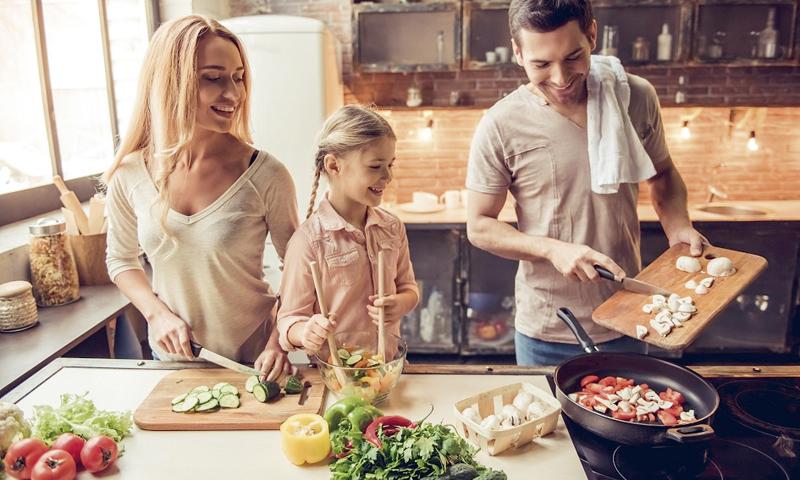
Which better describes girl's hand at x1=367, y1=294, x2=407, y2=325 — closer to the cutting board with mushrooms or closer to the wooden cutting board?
the wooden cutting board

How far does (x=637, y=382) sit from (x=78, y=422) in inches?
48.9

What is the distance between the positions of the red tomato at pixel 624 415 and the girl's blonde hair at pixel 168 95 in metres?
1.15

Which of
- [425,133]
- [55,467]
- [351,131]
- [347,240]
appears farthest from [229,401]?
[425,133]

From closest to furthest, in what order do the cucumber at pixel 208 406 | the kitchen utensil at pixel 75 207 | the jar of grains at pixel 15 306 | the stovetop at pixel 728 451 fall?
the stovetop at pixel 728 451 < the cucumber at pixel 208 406 < the jar of grains at pixel 15 306 < the kitchen utensil at pixel 75 207

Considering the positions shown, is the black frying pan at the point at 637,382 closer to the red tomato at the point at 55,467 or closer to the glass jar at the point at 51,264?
the red tomato at the point at 55,467

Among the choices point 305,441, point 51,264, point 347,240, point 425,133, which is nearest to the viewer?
point 305,441

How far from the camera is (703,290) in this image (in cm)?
168

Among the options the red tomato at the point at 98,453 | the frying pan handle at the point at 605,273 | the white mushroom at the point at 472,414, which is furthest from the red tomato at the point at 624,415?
the red tomato at the point at 98,453

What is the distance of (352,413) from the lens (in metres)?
1.26

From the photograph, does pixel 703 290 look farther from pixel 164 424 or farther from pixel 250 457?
pixel 164 424

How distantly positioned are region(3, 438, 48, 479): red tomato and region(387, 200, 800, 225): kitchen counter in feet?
8.97

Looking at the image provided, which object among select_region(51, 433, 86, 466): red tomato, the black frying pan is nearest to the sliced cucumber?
select_region(51, 433, 86, 466): red tomato

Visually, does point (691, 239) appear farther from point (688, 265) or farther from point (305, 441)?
point (305, 441)

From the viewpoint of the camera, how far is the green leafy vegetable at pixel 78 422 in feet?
4.09
